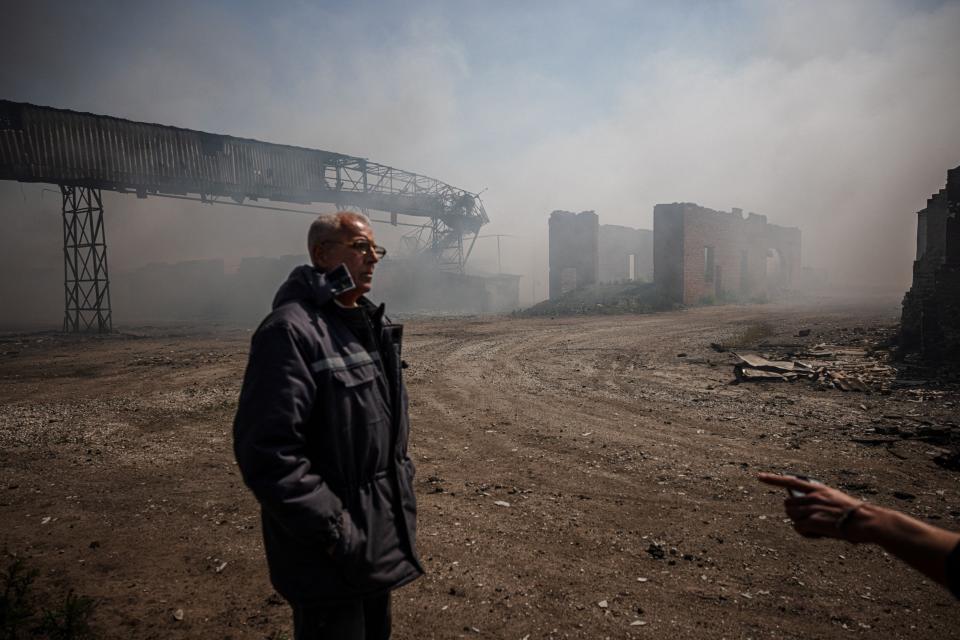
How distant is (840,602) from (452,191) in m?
28.3

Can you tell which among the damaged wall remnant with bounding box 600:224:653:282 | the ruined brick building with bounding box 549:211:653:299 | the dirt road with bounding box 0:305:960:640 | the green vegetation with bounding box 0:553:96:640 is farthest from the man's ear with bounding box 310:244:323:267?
the damaged wall remnant with bounding box 600:224:653:282

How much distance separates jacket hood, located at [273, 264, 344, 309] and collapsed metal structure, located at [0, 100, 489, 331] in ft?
56.4

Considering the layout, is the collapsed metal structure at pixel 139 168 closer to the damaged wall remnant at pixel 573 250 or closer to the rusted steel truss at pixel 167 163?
the rusted steel truss at pixel 167 163

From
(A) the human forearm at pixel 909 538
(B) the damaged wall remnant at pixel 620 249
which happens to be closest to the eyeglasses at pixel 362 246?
(A) the human forearm at pixel 909 538

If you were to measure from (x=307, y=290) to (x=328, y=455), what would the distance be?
1.95 ft

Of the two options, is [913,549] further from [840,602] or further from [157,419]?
[157,419]

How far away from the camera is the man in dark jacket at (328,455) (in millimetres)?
1488

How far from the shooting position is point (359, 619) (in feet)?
5.55

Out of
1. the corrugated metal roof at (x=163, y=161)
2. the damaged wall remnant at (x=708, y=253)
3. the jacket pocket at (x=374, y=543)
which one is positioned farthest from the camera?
the damaged wall remnant at (x=708, y=253)

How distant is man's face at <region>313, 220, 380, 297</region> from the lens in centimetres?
196

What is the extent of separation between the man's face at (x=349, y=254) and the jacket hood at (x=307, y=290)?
6.5 inches

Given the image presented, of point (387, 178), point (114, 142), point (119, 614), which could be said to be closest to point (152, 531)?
point (119, 614)

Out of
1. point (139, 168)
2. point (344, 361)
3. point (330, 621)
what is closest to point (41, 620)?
point (330, 621)

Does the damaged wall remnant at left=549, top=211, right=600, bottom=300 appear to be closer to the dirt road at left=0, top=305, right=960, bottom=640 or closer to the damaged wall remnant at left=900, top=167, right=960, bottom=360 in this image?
the damaged wall remnant at left=900, top=167, right=960, bottom=360
